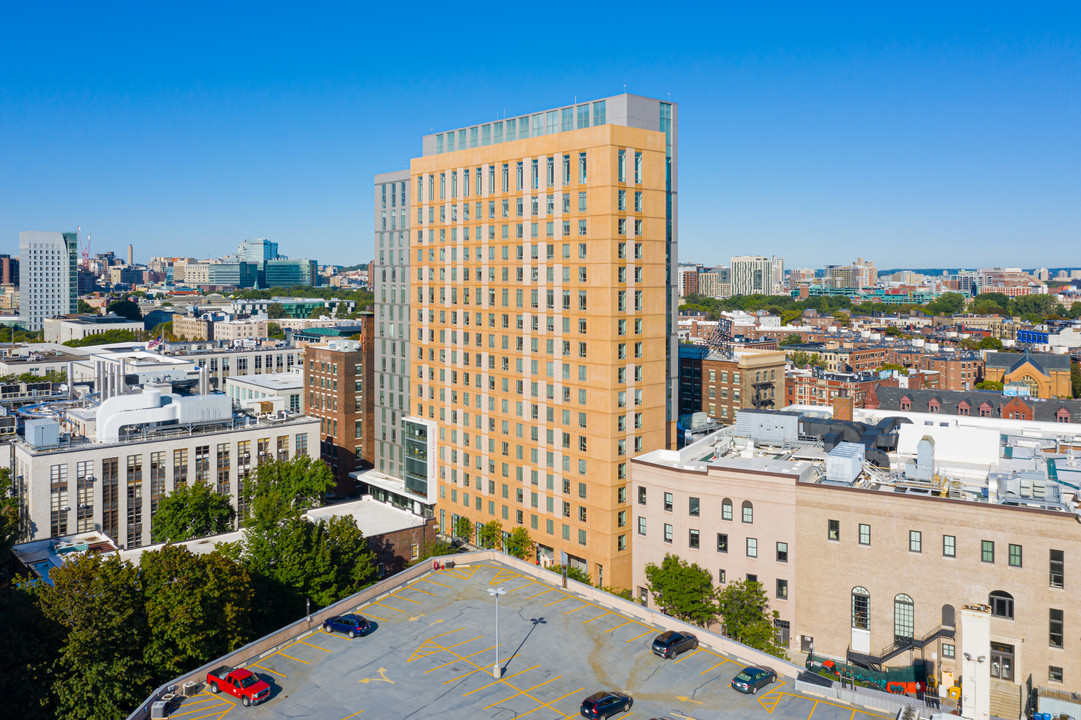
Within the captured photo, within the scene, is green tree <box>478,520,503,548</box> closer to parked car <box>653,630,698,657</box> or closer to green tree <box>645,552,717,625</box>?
green tree <box>645,552,717,625</box>

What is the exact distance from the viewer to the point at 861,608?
189 ft

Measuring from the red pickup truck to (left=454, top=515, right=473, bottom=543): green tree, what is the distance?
144 ft

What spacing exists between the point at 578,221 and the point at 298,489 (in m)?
40.3

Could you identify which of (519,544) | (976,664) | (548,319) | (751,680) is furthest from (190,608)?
(976,664)

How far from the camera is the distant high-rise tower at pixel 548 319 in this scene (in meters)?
73.0

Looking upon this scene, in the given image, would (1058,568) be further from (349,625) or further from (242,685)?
(242,685)

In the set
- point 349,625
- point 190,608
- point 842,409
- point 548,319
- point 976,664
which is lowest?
point 349,625

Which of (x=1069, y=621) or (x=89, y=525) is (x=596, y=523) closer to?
(x=1069, y=621)

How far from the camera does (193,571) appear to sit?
49.6 meters

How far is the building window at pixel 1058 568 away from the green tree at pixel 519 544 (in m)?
43.7

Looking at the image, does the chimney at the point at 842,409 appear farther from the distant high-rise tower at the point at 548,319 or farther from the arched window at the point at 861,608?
the arched window at the point at 861,608

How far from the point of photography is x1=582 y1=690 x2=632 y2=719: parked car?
3962cm

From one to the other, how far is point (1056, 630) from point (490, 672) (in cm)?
3624

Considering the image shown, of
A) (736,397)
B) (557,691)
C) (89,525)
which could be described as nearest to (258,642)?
(557,691)
